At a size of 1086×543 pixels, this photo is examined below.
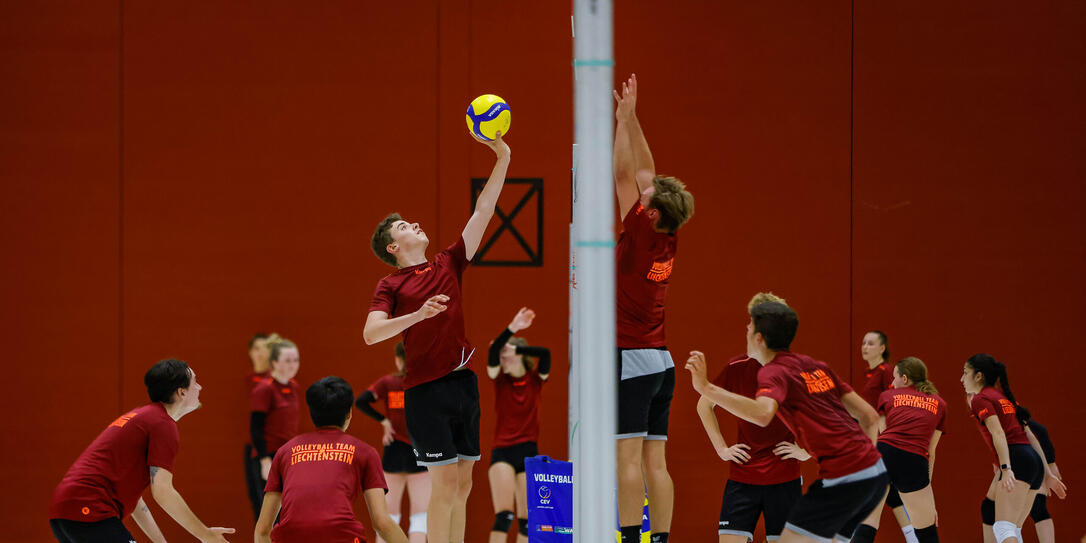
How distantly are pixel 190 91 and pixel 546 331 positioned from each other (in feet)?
12.9

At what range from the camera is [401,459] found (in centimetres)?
795

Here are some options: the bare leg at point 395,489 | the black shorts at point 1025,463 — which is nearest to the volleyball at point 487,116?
the bare leg at point 395,489

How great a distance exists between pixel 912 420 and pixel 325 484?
4451 mm

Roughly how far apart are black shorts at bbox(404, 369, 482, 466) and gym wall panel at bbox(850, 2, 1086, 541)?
4.84 metres

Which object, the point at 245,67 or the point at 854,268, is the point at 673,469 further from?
the point at 245,67

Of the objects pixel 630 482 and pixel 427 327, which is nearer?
pixel 630 482

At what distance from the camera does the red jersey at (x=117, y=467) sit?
14.8ft

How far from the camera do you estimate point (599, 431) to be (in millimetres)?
2654

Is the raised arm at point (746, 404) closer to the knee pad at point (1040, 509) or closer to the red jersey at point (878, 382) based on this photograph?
the red jersey at point (878, 382)

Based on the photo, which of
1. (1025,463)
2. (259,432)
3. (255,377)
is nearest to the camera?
(1025,463)

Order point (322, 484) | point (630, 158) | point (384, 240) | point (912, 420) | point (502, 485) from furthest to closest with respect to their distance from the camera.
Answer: point (502, 485) → point (912, 420) → point (384, 240) → point (630, 158) → point (322, 484)

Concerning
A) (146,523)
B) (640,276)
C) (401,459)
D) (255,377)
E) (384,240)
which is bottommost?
(401,459)

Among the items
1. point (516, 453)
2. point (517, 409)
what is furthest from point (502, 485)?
point (517, 409)

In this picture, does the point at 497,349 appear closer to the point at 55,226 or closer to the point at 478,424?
the point at 478,424
